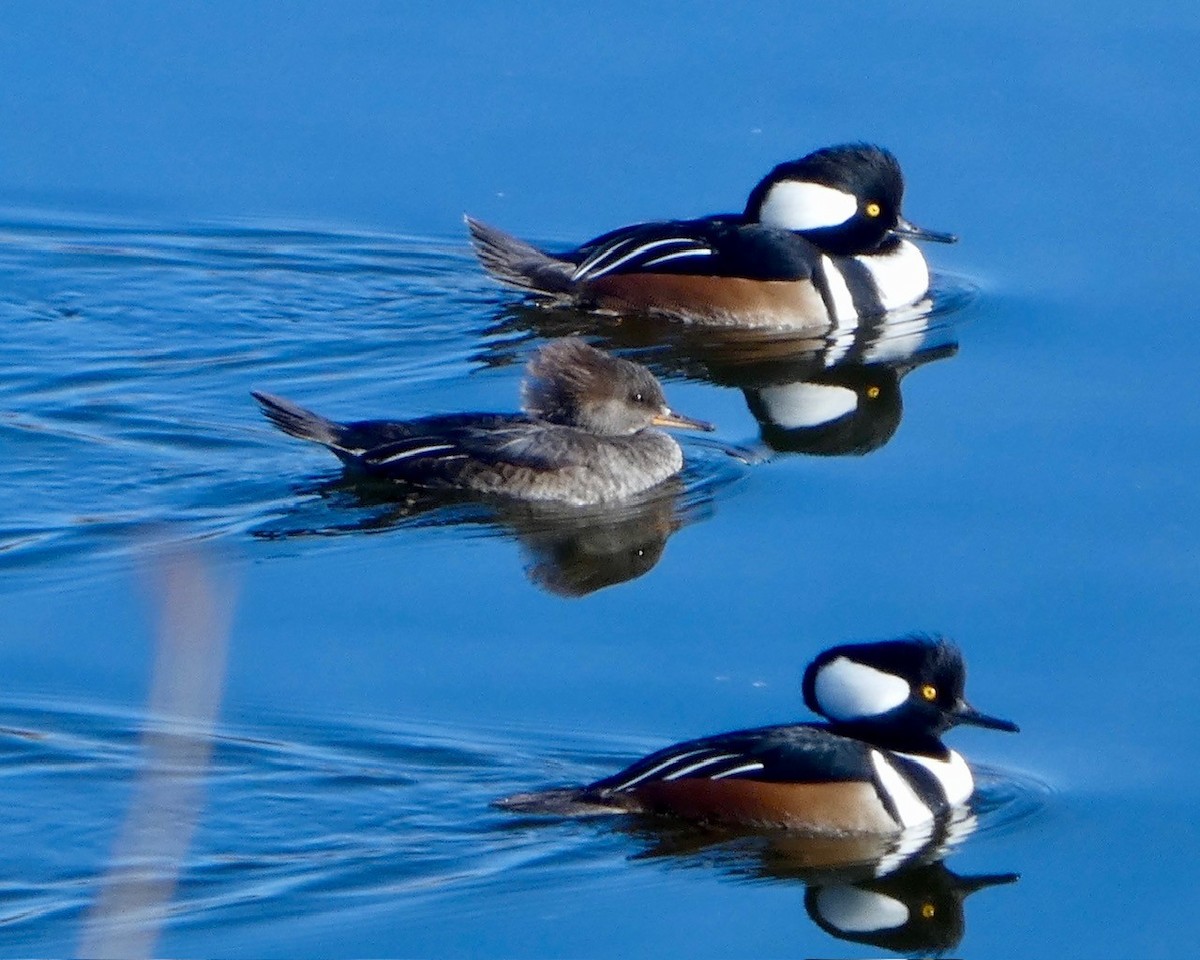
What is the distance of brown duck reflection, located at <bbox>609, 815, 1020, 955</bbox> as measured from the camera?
688 cm

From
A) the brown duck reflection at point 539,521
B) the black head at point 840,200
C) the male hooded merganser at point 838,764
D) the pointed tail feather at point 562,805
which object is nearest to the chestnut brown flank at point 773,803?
the male hooded merganser at point 838,764

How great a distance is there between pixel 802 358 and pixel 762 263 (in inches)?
34.7

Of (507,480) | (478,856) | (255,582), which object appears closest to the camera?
(478,856)

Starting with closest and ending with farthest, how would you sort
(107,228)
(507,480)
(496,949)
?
(496,949), (507,480), (107,228)

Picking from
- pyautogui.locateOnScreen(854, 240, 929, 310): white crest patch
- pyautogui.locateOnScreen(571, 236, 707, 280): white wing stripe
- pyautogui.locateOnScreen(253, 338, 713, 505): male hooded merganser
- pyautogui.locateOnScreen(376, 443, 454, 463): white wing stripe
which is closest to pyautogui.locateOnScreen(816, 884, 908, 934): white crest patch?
pyautogui.locateOnScreen(253, 338, 713, 505): male hooded merganser

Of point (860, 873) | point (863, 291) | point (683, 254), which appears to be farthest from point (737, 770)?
point (863, 291)

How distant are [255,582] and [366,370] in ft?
9.25

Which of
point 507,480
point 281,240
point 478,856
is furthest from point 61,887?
point 281,240

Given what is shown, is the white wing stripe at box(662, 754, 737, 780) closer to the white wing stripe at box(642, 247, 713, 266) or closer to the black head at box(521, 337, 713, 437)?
the black head at box(521, 337, 713, 437)

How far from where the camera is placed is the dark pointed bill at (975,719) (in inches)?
296

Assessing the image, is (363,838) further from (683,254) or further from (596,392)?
(683,254)

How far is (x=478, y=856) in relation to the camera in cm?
716

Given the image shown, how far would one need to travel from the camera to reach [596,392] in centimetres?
1076

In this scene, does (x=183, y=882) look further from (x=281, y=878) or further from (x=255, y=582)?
(x=255, y=582)
